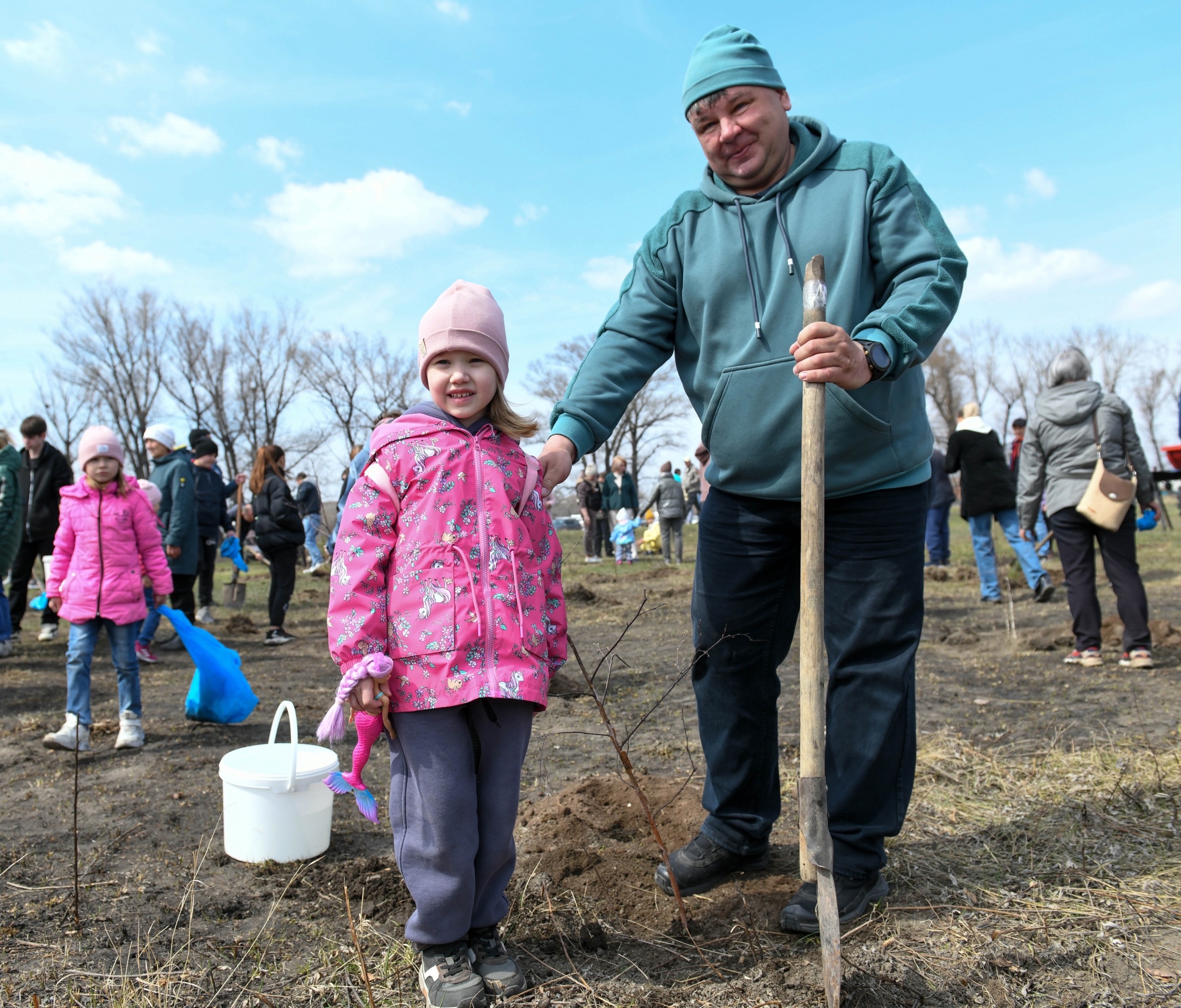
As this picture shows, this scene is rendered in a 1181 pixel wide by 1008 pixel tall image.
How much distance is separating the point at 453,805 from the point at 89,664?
3500mm

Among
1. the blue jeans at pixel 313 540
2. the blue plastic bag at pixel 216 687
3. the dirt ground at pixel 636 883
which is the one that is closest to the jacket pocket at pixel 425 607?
the dirt ground at pixel 636 883

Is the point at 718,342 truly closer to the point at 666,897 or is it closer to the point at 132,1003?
the point at 666,897

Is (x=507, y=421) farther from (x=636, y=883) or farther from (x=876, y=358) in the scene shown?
(x=636, y=883)

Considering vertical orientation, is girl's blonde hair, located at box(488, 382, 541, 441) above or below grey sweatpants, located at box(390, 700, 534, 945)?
above

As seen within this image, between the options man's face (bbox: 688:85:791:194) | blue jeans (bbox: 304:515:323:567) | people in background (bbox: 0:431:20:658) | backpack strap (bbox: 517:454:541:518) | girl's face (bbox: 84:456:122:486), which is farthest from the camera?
blue jeans (bbox: 304:515:323:567)

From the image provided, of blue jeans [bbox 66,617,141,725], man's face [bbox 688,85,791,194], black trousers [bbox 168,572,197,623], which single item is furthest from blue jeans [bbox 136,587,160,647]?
man's face [bbox 688,85,791,194]

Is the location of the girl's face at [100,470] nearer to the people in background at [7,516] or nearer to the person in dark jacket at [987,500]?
the people in background at [7,516]

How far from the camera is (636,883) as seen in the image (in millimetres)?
2738

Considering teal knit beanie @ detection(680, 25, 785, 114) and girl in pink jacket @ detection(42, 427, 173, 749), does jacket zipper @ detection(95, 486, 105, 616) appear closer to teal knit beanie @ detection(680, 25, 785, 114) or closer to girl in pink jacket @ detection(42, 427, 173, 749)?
girl in pink jacket @ detection(42, 427, 173, 749)

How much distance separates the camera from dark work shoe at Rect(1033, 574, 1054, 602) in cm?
909

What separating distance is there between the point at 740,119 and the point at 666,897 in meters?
2.20

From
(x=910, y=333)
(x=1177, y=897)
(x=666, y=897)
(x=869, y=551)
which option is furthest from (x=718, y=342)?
(x=1177, y=897)

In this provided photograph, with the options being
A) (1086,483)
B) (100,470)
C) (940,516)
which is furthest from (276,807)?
(940,516)

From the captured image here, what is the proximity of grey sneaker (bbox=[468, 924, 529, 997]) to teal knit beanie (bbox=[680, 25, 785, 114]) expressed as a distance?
2232mm
